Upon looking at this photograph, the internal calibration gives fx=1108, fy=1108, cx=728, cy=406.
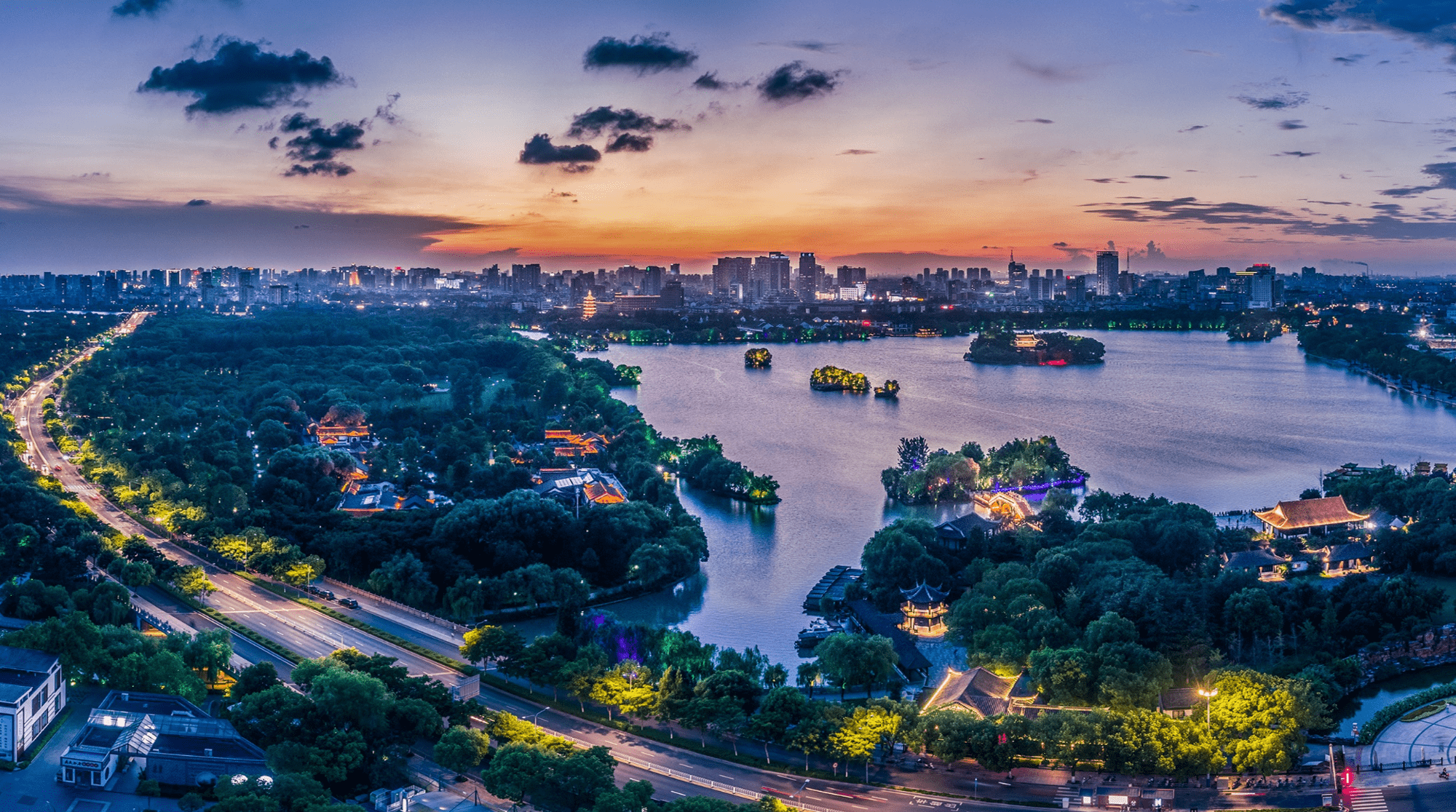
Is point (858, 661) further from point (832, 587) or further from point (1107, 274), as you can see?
point (1107, 274)

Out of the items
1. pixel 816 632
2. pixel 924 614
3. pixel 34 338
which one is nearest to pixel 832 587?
pixel 816 632

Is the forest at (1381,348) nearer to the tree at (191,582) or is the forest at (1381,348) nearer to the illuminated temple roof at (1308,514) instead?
the illuminated temple roof at (1308,514)

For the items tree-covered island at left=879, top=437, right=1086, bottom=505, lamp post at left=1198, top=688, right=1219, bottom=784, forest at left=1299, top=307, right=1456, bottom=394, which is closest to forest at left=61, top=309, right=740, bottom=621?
tree-covered island at left=879, top=437, right=1086, bottom=505

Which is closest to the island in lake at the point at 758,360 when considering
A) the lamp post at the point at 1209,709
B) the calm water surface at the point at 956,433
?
the calm water surface at the point at 956,433

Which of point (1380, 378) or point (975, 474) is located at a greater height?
point (1380, 378)

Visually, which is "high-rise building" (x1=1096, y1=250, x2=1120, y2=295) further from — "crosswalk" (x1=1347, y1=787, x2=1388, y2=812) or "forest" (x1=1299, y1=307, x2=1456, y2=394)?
"crosswalk" (x1=1347, y1=787, x2=1388, y2=812)
